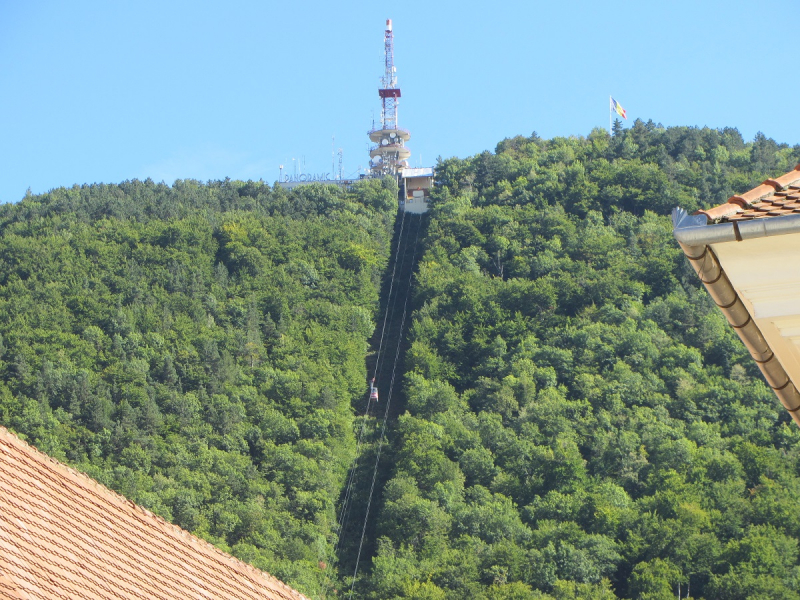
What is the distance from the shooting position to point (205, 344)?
71125mm

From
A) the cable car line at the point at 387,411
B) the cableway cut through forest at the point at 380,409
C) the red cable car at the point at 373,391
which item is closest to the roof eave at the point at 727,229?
the cable car line at the point at 387,411

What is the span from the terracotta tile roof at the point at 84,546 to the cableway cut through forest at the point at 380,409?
43.2 metres

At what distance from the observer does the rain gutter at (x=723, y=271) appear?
7336mm

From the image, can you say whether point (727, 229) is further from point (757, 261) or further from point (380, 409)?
point (380, 409)

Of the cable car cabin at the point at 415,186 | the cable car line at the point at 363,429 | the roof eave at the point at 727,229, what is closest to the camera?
the roof eave at the point at 727,229

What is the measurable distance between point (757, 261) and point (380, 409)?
203 feet

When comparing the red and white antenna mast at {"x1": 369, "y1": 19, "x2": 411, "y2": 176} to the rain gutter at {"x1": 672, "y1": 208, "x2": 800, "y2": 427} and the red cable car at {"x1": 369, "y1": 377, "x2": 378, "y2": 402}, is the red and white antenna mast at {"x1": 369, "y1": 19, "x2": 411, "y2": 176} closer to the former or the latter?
the red cable car at {"x1": 369, "y1": 377, "x2": 378, "y2": 402}

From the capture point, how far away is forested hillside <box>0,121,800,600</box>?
173 ft

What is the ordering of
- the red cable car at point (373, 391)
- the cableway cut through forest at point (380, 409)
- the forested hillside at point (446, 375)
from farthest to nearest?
the red cable car at point (373, 391), the cableway cut through forest at point (380, 409), the forested hillside at point (446, 375)

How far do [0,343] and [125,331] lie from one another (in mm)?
6571

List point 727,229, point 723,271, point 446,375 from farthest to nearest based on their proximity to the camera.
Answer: point 446,375 < point 723,271 < point 727,229

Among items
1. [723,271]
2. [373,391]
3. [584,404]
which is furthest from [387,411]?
[723,271]

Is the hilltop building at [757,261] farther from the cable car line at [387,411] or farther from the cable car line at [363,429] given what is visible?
the cable car line at [363,429]

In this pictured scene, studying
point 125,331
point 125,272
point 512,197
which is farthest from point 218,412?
point 512,197
